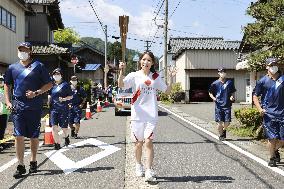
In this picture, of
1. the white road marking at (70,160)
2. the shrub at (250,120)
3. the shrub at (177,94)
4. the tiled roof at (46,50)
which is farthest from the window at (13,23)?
the shrub at (177,94)

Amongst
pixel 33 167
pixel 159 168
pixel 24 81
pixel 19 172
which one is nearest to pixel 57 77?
pixel 24 81

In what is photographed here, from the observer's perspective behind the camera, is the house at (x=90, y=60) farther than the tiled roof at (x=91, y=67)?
Yes

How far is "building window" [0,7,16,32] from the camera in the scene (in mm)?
20172

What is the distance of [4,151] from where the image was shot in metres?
9.12

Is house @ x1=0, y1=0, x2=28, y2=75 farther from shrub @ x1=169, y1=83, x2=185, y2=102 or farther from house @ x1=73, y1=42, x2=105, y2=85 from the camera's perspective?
house @ x1=73, y1=42, x2=105, y2=85

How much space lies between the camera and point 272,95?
7.06m

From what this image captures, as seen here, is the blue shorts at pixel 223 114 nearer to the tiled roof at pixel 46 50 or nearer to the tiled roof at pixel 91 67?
the tiled roof at pixel 46 50

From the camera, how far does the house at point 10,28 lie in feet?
66.8

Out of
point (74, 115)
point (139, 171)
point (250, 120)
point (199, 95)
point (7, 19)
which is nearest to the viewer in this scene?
point (139, 171)

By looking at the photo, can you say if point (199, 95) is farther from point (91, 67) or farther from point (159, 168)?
point (159, 168)

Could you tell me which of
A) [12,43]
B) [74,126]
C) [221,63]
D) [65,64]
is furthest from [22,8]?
[221,63]

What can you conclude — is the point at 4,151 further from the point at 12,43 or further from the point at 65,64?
the point at 65,64

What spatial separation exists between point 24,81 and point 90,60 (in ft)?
168

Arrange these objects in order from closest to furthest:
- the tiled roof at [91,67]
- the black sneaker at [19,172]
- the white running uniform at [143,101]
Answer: the white running uniform at [143,101] → the black sneaker at [19,172] → the tiled roof at [91,67]
